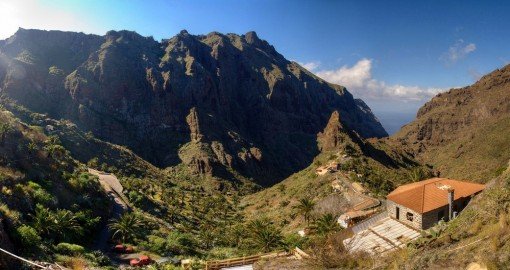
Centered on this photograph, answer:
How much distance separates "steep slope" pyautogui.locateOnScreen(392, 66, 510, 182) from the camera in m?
121

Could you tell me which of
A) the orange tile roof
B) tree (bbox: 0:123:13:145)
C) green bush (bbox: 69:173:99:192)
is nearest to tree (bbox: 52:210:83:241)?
green bush (bbox: 69:173:99:192)

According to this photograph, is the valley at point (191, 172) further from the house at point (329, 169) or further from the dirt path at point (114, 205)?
the house at point (329, 169)

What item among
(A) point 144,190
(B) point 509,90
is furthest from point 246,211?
(B) point 509,90

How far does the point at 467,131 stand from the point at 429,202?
149721mm

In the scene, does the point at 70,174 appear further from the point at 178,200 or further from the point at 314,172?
the point at 314,172

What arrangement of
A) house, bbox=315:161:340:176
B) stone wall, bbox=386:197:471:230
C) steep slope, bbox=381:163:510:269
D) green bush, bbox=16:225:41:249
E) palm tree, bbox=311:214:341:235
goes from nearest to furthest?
steep slope, bbox=381:163:510:269
green bush, bbox=16:225:41:249
stone wall, bbox=386:197:471:230
palm tree, bbox=311:214:341:235
house, bbox=315:161:340:176

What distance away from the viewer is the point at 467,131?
542 feet

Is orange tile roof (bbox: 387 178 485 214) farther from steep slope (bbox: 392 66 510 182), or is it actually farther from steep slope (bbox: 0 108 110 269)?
steep slope (bbox: 392 66 510 182)

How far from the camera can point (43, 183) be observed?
40.8m

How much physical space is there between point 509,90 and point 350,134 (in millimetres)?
98090

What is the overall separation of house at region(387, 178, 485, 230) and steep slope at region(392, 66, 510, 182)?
7862cm

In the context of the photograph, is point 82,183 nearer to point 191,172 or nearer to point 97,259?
point 97,259

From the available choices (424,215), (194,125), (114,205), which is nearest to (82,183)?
(114,205)

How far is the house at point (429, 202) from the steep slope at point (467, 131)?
78623mm
